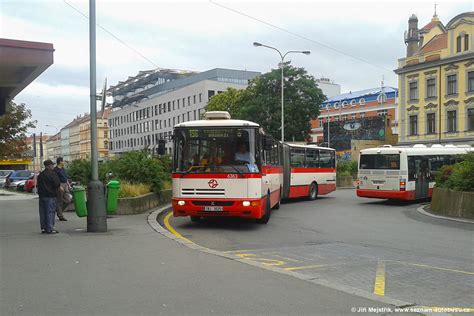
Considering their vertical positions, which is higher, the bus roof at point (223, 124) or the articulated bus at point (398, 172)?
the bus roof at point (223, 124)

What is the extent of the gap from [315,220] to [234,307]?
34.6 ft

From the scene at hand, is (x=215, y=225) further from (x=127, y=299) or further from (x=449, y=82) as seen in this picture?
(x=449, y=82)

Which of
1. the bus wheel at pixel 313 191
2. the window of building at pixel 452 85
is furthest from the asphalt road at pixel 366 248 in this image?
the window of building at pixel 452 85

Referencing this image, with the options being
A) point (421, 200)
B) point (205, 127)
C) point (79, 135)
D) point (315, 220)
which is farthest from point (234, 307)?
point (79, 135)

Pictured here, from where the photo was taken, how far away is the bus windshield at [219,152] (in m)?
13.1

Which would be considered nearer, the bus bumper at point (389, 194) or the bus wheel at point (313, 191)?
the bus bumper at point (389, 194)

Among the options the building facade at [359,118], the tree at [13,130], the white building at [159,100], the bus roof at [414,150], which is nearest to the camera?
the bus roof at [414,150]

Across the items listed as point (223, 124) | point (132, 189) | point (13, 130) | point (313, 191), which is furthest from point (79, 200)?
point (13, 130)

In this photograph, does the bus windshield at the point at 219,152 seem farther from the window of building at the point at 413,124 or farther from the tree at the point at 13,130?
the window of building at the point at 413,124

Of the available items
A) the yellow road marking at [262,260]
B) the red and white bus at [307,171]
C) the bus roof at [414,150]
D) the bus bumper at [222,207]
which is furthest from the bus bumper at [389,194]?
the yellow road marking at [262,260]

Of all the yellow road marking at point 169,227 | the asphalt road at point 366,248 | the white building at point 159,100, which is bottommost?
the asphalt road at point 366,248

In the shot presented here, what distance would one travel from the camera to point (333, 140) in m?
75.1

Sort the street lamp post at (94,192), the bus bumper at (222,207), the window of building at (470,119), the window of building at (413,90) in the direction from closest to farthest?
the street lamp post at (94,192) → the bus bumper at (222,207) → the window of building at (470,119) → the window of building at (413,90)

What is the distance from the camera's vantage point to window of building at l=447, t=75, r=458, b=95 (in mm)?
56000
